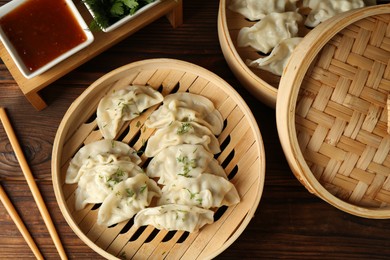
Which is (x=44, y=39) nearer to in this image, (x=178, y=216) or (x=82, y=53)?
Answer: (x=82, y=53)

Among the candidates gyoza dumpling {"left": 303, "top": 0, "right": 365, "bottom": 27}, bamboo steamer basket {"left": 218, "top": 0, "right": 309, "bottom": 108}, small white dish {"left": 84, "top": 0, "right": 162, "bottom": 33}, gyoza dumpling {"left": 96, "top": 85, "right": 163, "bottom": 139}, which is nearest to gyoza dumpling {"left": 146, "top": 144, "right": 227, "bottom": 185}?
gyoza dumpling {"left": 96, "top": 85, "right": 163, "bottom": 139}

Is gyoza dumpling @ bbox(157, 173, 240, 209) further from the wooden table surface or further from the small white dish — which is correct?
the small white dish

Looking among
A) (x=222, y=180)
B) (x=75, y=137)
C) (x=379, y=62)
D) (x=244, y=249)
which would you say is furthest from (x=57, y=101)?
(x=379, y=62)

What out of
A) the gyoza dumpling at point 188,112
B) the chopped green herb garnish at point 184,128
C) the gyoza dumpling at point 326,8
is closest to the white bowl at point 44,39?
the gyoza dumpling at point 188,112

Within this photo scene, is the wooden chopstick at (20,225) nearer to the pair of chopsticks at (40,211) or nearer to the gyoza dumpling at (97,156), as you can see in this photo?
the pair of chopsticks at (40,211)

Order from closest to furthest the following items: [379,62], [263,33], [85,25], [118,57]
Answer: [379,62], [85,25], [263,33], [118,57]

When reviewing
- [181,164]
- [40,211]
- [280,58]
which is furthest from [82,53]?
[280,58]

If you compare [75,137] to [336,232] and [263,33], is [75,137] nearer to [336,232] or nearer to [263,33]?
[263,33]
